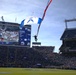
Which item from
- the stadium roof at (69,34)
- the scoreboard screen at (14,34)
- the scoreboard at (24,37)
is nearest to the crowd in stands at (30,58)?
the scoreboard screen at (14,34)

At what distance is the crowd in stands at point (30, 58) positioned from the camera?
230 feet

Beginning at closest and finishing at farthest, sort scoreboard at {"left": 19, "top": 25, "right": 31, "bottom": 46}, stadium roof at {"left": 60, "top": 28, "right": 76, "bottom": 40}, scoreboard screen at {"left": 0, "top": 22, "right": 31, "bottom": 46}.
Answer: scoreboard screen at {"left": 0, "top": 22, "right": 31, "bottom": 46}
scoreboard at {"left": 19, "top": 25, "right": 31, "bottom": 46}
stadium roof at {"left": 60, "top": 28, "right": 76, "bottom": 40}

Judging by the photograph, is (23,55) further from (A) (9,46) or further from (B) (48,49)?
(B) (48,49)

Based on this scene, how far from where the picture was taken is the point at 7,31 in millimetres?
73625

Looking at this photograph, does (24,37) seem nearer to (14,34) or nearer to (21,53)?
(14,34)

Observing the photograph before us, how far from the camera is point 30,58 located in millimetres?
74875

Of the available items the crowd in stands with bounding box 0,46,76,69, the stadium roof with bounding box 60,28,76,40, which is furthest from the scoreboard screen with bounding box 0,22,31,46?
the stadium roof with bounding box 60,28,76,40

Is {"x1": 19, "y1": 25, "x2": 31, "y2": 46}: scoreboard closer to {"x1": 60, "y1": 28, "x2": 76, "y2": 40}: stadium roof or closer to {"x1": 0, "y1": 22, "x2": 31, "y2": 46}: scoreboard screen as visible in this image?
{"x1": 0, "y1": 22, "x2": 31, "y2": 46}: scoreboard screen

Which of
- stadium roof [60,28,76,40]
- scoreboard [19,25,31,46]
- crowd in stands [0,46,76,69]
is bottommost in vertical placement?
crowd in stands [0,46,76,69]

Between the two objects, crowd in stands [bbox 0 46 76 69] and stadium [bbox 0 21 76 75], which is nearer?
crowd in stands [bbox 0 46 76 69]

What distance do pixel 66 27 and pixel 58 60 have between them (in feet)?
54.1

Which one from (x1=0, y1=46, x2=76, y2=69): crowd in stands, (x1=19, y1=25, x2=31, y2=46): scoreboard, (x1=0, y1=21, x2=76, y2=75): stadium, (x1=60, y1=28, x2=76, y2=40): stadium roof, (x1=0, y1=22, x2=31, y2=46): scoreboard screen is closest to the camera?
(x1=0, y1=46, x2=76, y2=69): crowd in stands

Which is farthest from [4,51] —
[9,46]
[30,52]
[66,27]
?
[66,27]

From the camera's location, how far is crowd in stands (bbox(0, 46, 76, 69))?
70250 mm
